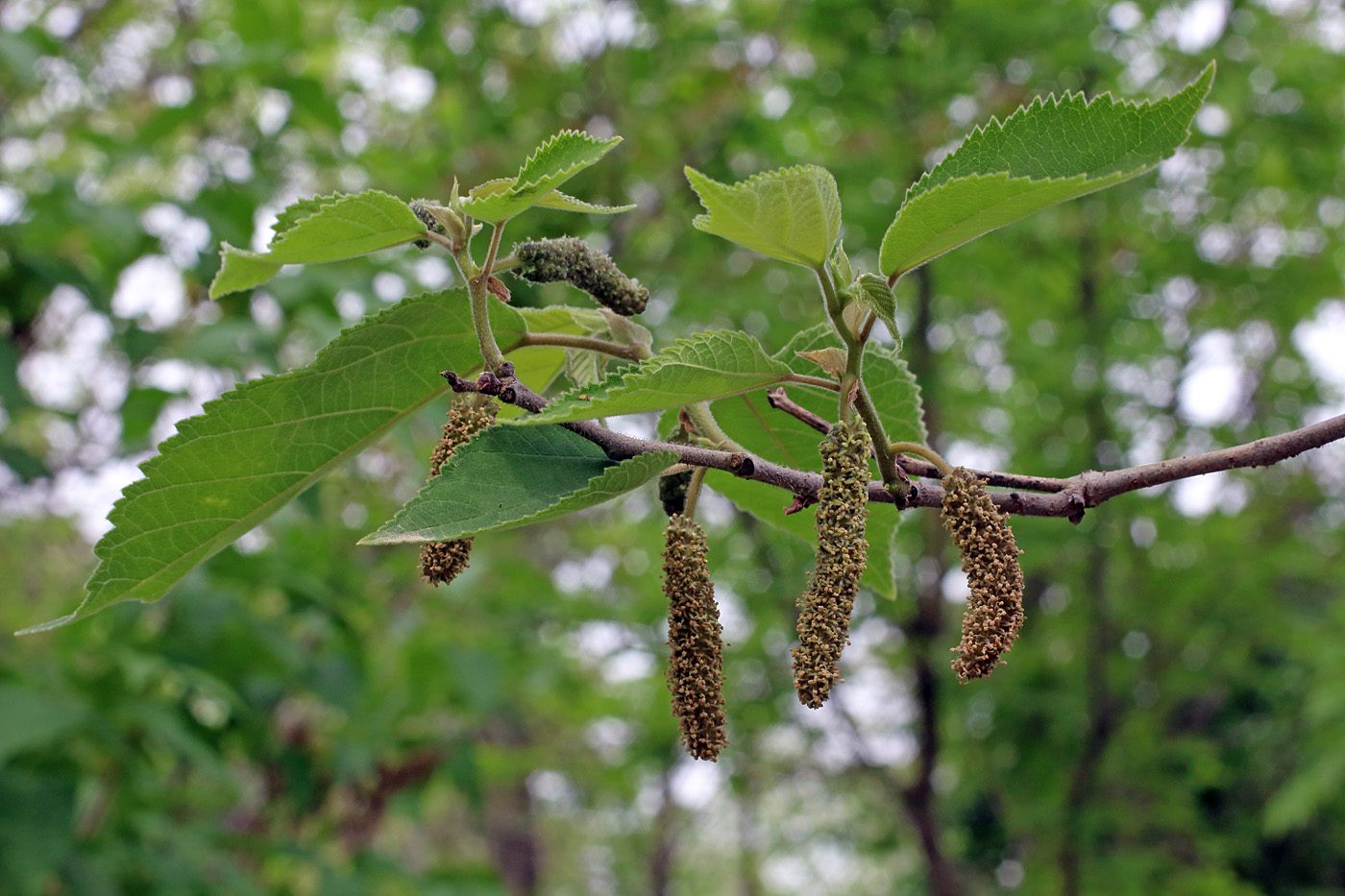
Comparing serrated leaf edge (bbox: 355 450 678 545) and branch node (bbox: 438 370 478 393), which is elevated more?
branch node (bbox: 438 370 478 393)

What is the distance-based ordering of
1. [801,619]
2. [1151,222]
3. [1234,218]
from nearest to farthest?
[801,619]
[1151,222]
[1234,218]

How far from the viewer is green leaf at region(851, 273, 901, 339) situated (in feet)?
3.26

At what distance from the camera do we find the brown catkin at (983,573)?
0.95 m

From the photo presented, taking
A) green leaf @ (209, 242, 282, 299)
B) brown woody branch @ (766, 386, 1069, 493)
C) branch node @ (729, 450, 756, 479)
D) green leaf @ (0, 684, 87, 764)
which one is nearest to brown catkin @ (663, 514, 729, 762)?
branch node @ (729, 450, 756, 479)

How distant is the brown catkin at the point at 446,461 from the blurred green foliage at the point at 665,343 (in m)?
2.58

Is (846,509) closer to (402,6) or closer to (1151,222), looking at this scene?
(402,6)

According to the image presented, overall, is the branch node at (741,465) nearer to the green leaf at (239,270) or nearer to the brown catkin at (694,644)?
the brown catkin at (694,644)

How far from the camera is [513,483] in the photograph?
41.6 inches

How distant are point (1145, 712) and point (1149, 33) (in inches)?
157

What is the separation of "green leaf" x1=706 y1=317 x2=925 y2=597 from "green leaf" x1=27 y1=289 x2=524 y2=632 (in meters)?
0.37

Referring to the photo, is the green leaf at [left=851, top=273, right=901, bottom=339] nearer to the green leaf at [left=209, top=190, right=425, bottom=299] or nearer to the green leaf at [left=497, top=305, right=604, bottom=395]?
the green leaf at [left=497, top=305, right=604, bottom=395]

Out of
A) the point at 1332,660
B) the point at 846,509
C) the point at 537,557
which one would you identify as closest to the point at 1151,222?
the point at 1332,660

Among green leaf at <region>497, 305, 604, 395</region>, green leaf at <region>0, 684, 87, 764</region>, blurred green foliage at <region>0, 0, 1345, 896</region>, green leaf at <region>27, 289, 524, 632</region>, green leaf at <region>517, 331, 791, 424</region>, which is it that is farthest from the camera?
blurred green foliage at <region>0, 0, 1345, 896</region>

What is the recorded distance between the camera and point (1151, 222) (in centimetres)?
596
